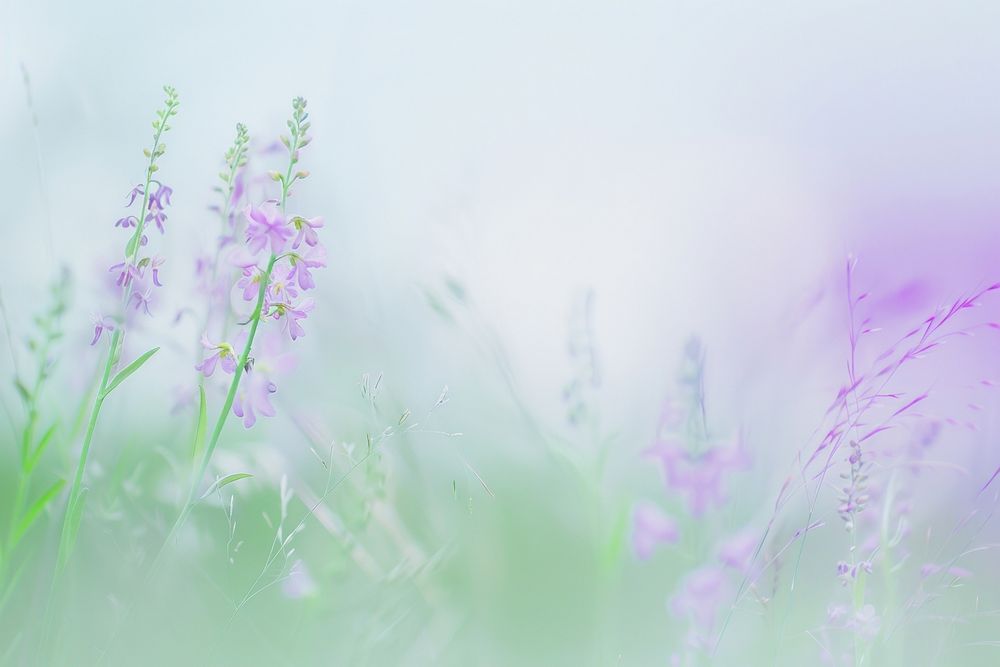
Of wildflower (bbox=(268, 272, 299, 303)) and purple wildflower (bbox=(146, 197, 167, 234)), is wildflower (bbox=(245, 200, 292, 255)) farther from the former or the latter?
purple wildflower (bbox=(146, 197, 167, 234))

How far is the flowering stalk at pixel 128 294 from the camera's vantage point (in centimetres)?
134

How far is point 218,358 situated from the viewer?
149 cm

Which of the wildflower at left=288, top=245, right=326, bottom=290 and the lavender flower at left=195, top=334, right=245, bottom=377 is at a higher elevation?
the wildflower at left=288, top=245, right=326, bottom=290

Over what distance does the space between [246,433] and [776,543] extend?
5.87ft

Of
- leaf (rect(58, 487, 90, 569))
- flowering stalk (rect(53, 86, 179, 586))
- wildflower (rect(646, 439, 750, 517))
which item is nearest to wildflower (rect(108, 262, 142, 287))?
flowering stalk (rect(53, 86, 179, 586))

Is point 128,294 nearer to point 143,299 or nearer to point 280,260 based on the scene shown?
point 143,299

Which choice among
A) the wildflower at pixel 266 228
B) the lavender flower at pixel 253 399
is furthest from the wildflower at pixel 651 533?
the wildflower at pixel 266 228

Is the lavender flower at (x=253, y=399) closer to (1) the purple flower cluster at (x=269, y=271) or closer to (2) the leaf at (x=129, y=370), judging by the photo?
(1) the purple flower cluster at (x=269, y=271)

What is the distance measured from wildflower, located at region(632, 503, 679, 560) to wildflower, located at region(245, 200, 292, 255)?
0.72 metres

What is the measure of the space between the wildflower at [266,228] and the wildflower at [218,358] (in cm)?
18

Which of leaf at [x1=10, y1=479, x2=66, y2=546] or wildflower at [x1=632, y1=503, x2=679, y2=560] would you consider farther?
wildflower at [x1=632, y1=503, x2=679, y2=560]

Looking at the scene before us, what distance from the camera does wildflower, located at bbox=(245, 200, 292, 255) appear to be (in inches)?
52.9

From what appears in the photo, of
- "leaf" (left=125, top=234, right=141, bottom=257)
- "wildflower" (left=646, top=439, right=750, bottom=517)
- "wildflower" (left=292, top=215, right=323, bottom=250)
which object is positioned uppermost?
"leaf" (left=125, top=234, right=141, bottom=257)

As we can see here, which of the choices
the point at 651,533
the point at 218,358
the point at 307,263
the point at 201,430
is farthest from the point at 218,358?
the point at 651,533
